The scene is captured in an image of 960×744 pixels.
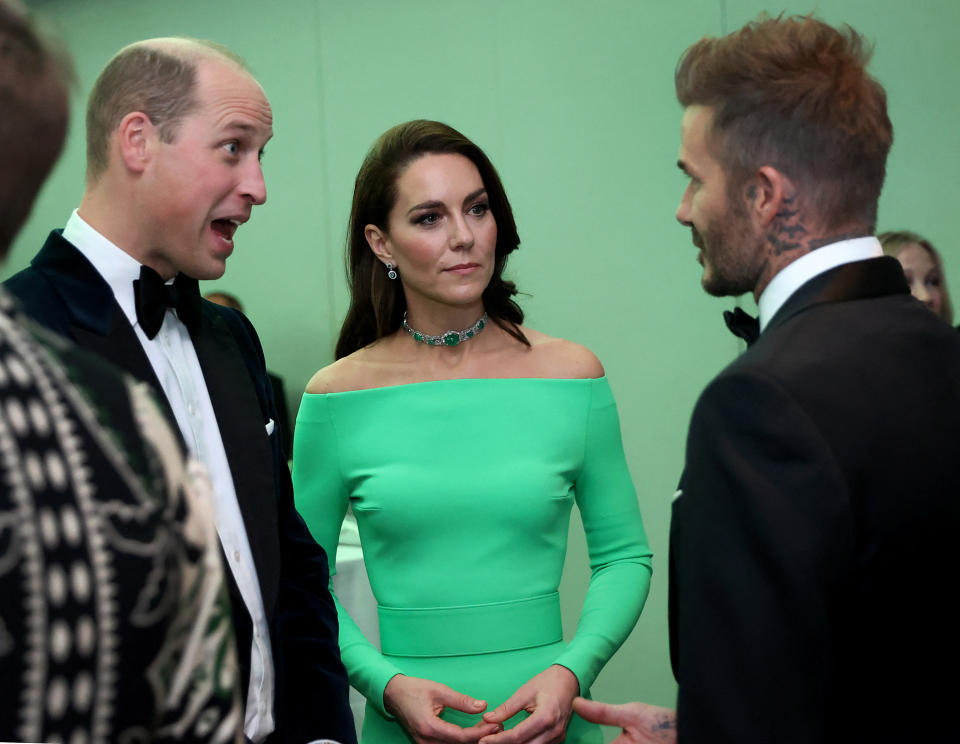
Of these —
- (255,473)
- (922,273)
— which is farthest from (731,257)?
(922,273)

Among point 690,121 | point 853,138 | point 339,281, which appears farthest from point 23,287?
point 339,281

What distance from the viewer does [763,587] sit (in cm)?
108

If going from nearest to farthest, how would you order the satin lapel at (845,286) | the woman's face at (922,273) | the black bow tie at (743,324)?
1. the satin lapel at (845,286)
2. the black bow tie at (743,324)
3. the woman's face at (922,273)

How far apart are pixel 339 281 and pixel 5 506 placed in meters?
4.51

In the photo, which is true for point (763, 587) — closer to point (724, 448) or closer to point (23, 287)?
point (724, 448)

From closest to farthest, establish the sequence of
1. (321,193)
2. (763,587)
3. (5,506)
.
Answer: (5,506)
(763,587)
(321,193)

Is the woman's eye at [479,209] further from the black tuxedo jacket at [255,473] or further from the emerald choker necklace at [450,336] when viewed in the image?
the black tuxedo jacket at [255,473]

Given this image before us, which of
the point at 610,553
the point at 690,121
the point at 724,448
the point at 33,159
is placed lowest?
the point at 610,553

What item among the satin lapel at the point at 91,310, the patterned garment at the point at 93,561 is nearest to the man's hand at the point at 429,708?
the satin lapel at the point at 91,310

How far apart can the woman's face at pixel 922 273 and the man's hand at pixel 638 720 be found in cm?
185

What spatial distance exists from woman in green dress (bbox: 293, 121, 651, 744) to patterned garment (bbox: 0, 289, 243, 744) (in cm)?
130

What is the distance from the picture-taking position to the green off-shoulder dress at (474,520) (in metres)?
2.02

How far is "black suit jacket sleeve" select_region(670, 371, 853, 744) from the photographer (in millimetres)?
1065

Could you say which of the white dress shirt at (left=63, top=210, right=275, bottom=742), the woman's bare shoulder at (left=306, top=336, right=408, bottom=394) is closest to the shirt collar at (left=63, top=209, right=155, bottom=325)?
the white dress shirt at (left=63, top=210, right=275, bottom=742)
